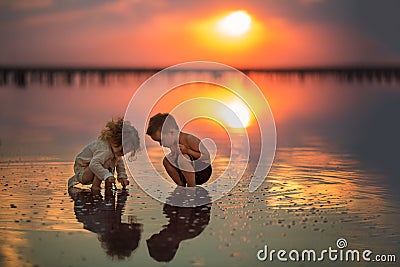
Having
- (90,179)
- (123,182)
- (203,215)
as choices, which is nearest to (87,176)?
(90,179)

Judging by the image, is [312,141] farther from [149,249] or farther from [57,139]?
[149,249]

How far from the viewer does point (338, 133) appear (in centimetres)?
1599

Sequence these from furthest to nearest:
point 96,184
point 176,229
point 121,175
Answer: point 121,175 < point 96,184 < point 176,229

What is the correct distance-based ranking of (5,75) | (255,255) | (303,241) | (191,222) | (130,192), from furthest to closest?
(5,75), (130,192), (191,222), (303,241), (255,255)

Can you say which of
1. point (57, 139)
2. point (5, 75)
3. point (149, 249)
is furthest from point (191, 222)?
point (5, 75)

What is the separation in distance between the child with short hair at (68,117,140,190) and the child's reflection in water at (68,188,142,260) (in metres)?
0.17

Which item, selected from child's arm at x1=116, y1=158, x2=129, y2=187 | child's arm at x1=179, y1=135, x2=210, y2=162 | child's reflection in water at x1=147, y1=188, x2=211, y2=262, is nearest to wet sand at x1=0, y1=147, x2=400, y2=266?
child's reflection in water at x1=147, y1=188, x2=211, y2=262

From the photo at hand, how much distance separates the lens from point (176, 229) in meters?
6.24

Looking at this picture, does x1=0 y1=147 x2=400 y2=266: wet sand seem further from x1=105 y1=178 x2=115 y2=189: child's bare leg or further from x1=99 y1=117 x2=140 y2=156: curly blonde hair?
x1=99 y1=117 x2=140 y2=156: curly blonde hair

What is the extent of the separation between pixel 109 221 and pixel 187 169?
173 centimetres

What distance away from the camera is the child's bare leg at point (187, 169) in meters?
8.06

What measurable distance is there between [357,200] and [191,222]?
181 cm

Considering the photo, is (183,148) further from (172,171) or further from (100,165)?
(100,165)

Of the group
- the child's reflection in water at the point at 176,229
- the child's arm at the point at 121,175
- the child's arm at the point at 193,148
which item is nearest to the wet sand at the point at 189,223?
the child's reflection in water at the point at 176,229
